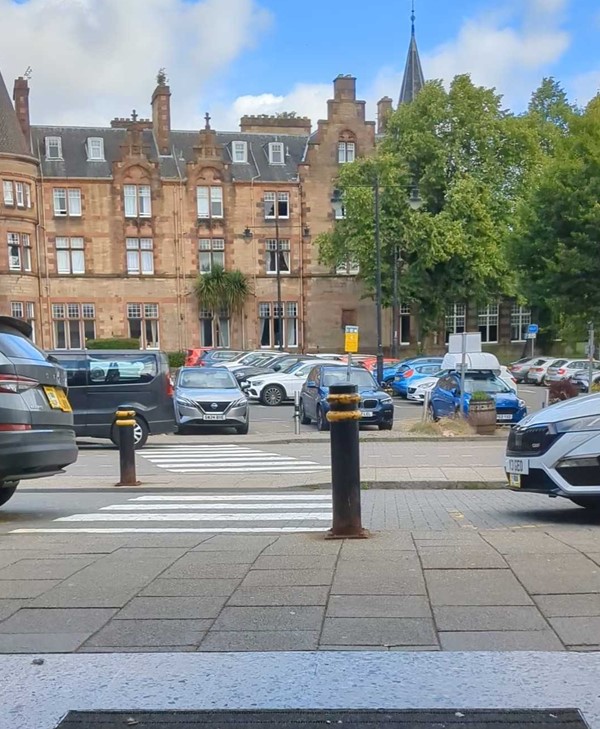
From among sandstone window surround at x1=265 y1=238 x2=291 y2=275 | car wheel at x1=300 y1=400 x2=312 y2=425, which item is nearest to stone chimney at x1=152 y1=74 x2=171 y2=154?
sandstone window surround at x1=265 y1=238 x2=291 y2=275

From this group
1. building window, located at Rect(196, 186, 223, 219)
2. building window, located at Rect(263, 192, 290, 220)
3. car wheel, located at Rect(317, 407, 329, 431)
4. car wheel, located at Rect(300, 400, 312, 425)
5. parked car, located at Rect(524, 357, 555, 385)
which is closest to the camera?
car wheel, located at Rect(317, 407, 329, 431)

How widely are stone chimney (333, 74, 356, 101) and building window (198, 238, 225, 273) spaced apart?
514 inches

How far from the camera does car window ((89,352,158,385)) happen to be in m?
17.8

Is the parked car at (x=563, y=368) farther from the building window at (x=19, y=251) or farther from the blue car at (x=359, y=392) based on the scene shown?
the building window at (x=19, y=251)

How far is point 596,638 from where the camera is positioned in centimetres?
432

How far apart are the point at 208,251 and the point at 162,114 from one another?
9.87 metres

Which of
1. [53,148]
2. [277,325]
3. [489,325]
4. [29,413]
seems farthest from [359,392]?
[489,325]

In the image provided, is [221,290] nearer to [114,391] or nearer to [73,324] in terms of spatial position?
[73,324]

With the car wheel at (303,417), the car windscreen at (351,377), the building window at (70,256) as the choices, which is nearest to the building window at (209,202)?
the building window at (70,256)

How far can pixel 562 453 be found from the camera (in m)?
8.26

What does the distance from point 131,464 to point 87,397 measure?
6.12 meters

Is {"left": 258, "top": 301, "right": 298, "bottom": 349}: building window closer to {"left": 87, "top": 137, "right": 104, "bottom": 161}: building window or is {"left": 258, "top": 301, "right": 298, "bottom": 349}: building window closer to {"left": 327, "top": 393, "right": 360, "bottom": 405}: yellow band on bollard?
{"left": 87, "top": 137, "right": 104, "bottom": 161}: building window

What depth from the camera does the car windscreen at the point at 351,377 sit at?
73.3 ft

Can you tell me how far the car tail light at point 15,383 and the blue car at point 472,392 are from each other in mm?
15236
